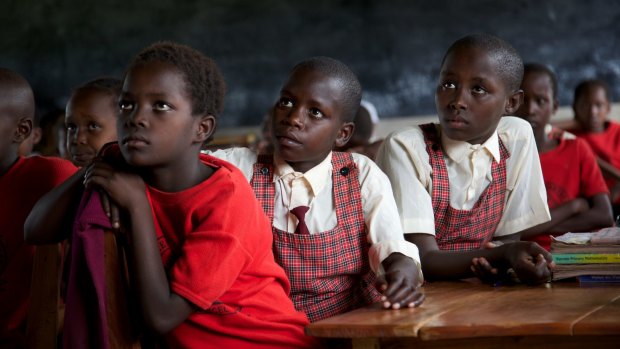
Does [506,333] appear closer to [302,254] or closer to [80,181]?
[302,254]

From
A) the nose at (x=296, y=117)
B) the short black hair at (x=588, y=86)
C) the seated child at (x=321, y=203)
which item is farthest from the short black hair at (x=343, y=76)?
the short black hair at (x=588, y=86)

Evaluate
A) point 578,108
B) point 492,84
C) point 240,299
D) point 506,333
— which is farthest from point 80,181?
point 578,108

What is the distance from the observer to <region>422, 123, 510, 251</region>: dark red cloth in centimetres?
231

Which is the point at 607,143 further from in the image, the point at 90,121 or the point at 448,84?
the point at 90,121

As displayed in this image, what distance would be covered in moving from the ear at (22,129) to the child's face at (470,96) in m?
1.20

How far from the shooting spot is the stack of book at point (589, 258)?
6.09 ft

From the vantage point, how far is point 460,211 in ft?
7.57

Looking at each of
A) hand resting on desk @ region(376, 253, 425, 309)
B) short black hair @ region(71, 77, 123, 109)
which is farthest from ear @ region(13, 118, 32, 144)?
hand resting on desk @ region(376, 253, 425, 309)

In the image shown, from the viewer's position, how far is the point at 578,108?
17.8 ft

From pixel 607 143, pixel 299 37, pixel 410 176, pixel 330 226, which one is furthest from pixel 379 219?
pixel 299 37

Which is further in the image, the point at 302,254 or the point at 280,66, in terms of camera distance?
the point at 280,66

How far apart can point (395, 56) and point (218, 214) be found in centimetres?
494

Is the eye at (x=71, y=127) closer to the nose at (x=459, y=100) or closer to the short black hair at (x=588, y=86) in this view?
the nose at (x=459, y=100)

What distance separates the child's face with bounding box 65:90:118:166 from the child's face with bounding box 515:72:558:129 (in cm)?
179
